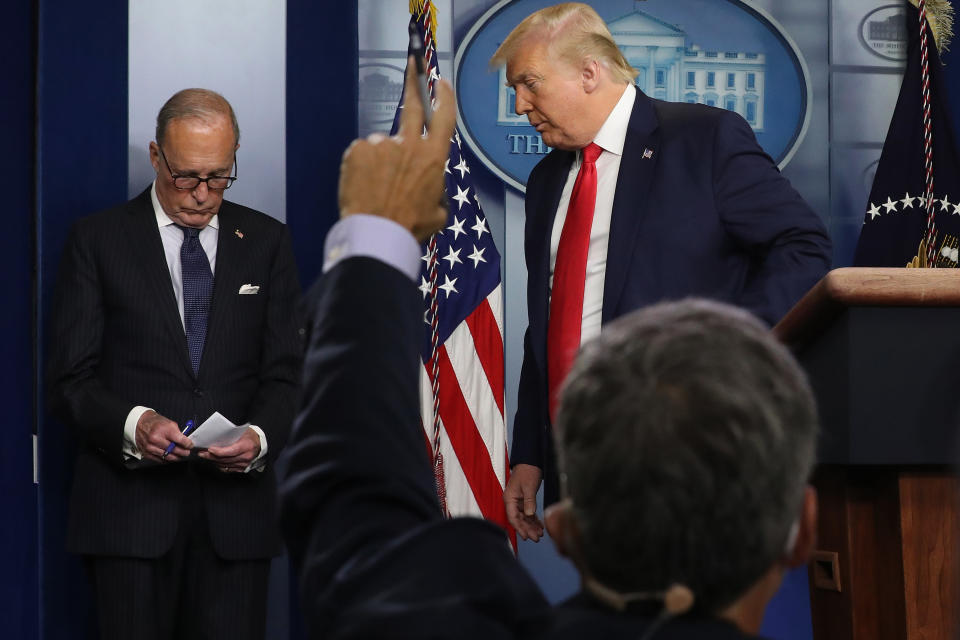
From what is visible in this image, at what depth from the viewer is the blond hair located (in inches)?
100

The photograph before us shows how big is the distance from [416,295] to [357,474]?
14 centimetres

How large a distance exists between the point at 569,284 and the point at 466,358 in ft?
4.13

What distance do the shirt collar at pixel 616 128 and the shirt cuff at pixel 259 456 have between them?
101 centimetres

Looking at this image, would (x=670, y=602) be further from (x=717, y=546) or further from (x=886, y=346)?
(x=886, y=346)

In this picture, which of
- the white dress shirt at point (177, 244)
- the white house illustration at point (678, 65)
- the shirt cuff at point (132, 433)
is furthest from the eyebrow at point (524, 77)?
the white house illustration at point (678, 65)

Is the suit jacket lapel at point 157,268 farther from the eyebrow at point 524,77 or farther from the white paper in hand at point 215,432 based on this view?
the eyebrow at point 524,77

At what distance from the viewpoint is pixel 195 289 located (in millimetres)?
2846

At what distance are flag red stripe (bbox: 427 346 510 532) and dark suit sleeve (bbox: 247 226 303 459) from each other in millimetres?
732

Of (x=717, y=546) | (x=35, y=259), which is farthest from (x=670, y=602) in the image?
(x=35, y=259)

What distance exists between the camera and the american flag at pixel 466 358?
11.6 ft

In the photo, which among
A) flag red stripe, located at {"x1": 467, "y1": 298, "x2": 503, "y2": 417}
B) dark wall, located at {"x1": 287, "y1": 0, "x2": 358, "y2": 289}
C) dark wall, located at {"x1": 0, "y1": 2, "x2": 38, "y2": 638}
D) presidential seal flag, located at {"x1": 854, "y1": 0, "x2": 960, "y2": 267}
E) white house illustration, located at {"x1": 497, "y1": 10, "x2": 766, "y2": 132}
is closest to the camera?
dark wall, located at {"x1": 287, "y1": 0, "x2": 358, "y2": 289}

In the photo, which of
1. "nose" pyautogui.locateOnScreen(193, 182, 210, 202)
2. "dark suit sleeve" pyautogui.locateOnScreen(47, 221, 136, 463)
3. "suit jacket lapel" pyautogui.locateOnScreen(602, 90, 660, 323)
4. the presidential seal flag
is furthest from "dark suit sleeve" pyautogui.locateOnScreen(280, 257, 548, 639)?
the presidential seal flag

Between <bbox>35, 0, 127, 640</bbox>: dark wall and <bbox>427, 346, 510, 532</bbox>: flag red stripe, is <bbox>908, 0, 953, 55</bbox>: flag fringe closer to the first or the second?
<bbox>427, 346, 510, 532</bbox>: flag red stripe

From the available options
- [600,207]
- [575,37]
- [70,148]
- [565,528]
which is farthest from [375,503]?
[70,148]
